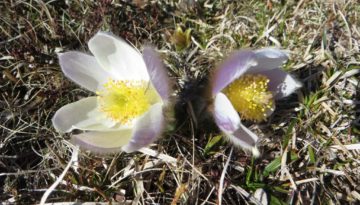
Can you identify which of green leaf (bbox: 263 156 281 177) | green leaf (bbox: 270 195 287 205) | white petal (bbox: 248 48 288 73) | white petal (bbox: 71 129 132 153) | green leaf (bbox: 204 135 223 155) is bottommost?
green leaf (bbox: 270 195 287 205)

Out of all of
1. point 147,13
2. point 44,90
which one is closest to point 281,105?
point 147,13

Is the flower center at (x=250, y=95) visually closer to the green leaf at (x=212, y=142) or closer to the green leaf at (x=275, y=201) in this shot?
the green leaf at (x=212, y=142)

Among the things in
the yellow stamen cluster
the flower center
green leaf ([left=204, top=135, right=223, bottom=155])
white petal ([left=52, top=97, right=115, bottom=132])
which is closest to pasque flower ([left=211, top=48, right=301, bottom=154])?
the flower center

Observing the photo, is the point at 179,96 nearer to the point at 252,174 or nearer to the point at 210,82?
the point at 210,82

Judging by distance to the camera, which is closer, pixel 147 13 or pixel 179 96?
pixel 179 96

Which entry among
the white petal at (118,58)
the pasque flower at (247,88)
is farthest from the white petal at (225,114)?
the white petal at (118,58)

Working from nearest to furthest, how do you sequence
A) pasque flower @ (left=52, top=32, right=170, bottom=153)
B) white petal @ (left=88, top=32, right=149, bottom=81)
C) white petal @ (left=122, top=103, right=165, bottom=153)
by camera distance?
white petal @ (left=122, top=103, right=165, bottom=153) → pasque flower @ (left=52, top=32, right=170, bottom=153) → white petal @ (left=88, top=32, right=149, bottom=81)

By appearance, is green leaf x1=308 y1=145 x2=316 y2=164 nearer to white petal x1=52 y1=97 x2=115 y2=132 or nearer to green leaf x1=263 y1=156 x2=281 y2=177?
green leaf x1=263 y1=156 x2=281 y2=177

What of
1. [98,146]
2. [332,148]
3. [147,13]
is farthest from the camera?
[147,13]
